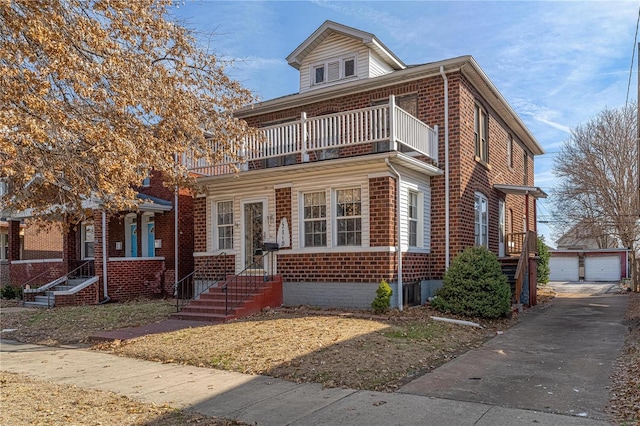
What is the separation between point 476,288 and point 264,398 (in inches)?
280

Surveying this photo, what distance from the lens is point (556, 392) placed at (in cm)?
648

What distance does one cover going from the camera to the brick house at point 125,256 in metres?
17.8

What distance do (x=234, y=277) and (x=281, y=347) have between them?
5.50 meters

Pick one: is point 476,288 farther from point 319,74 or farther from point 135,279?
point 135,279

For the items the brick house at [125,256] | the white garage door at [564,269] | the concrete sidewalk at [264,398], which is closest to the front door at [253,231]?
the brick house at [125,256]

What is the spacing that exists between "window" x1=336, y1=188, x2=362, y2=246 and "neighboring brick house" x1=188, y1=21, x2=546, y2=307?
3 cm

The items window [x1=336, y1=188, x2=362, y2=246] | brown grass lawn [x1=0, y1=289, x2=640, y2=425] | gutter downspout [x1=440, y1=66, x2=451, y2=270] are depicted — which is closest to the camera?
brown grass lawn [x1=0, y1=289, x2=640, y2=425]

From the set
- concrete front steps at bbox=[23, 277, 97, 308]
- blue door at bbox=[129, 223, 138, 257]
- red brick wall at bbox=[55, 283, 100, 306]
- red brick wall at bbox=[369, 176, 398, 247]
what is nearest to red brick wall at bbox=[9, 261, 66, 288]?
concrete front steps at bbox=[23, 277, 97, 308]

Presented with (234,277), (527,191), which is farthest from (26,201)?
(527,191)

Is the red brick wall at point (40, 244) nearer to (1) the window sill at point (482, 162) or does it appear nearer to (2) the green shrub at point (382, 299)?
(2) the green shrub at point (382, 299)

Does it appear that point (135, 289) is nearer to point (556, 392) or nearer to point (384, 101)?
point (384, 101)

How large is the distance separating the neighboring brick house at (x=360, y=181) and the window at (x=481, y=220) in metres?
0.04

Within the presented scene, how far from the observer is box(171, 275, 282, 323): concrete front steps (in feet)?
39.6

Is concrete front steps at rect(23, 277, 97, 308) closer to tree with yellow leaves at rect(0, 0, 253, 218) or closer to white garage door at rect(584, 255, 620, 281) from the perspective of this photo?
tree with yellow leaves at rect(0, 0, 253, 218)
